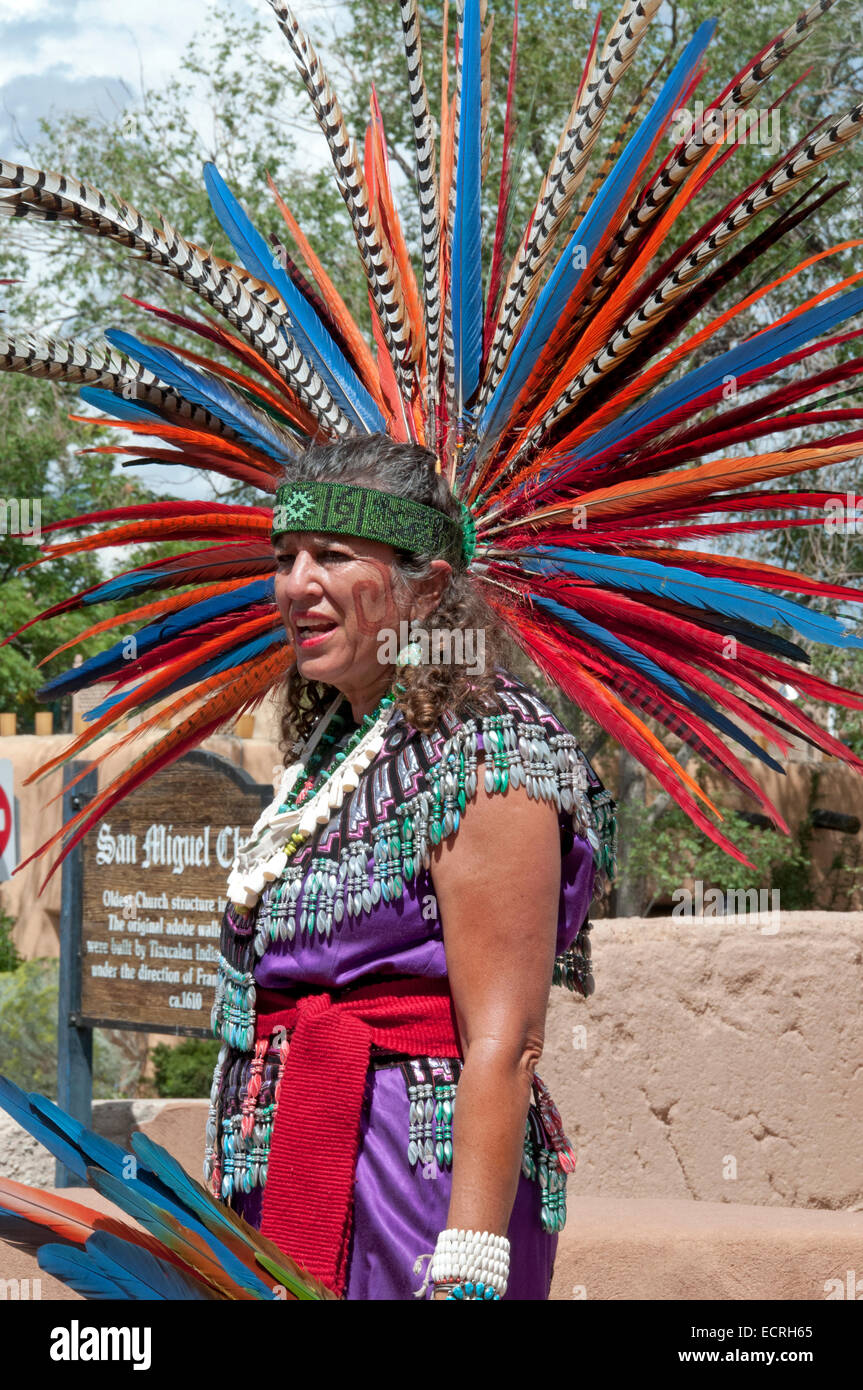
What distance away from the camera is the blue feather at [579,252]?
2207mm

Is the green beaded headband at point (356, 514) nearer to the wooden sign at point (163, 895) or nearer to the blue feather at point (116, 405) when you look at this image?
the blue feather at point (116, 405)

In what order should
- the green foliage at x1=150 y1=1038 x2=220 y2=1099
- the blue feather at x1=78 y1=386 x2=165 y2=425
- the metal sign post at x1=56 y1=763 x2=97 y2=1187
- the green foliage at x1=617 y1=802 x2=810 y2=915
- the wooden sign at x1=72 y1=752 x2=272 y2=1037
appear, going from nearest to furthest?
the blue feather at x1=78 y1=386 x2=165 y2=425 < the wooden sign at x1=72 y1=752 x2=272 y2=1037 < the metal sign post at x1=56 y1=763 x2=97 y2=1187 < the green foliage at x1=150 y1=1038 x2=220 y2=1099 < the green foliage at x1=617 y1=802 x2=810 y2=915

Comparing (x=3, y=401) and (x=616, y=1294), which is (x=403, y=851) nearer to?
(x=616, y=1294)

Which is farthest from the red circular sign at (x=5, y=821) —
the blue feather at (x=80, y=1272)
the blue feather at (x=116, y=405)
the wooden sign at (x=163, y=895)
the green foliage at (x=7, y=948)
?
the green foliage at (x=7, y=948)

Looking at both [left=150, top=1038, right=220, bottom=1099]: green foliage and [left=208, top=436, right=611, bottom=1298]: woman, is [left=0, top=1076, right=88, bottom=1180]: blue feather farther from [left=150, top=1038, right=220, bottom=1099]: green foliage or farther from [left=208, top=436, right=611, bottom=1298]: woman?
[left=150, top=1038, right=220, bottom=1099]: green foliage

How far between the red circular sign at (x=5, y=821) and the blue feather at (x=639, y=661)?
490 centimetres

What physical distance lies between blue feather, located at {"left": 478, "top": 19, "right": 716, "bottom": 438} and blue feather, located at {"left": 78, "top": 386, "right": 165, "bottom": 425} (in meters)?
0.57

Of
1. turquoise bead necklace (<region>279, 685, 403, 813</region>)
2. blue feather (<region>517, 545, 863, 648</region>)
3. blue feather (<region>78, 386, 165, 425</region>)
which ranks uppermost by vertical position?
blue feather (<region>78, 386, 165, 425</region>)

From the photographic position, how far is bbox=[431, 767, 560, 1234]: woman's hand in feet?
5.61

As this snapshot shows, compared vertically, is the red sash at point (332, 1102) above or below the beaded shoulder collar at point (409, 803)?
below

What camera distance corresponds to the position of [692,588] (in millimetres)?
2111

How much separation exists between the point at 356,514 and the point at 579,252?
2.05ft

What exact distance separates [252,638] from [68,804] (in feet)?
7.81

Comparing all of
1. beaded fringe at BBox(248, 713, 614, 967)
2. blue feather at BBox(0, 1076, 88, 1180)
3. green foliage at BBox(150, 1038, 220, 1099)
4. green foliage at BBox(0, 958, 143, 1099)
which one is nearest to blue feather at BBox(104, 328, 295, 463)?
beaded fringe at BBox(248, 713, 614, 967)
